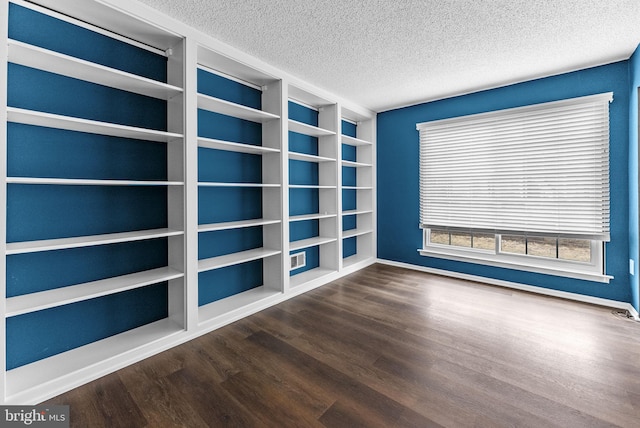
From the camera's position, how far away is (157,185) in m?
2.25

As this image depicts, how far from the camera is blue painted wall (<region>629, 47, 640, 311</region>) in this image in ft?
8.24

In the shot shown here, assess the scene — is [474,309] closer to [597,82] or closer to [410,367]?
[410,367]

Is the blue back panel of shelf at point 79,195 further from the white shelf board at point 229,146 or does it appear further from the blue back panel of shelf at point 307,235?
the blue back panel of shelf at point 307,235

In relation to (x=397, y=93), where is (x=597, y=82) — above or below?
below

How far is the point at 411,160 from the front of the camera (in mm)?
4168

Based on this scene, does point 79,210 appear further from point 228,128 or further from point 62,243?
point 228,128

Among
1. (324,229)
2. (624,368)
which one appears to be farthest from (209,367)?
(624,368)

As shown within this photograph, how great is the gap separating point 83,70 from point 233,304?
6.94ft

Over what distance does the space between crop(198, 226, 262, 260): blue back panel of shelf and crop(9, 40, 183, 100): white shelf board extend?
4.12 feet

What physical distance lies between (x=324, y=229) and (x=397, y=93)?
207 cm

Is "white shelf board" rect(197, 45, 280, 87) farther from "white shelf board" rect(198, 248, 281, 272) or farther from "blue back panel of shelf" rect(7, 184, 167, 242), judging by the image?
"white shelf board" rect(198, 248, 281, 272)

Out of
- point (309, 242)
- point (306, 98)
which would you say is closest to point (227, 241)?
point (309, 242)

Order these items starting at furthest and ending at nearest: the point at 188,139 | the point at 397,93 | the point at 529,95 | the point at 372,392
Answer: the point at 397,93 → the point at 529,95 → the point at 188,139 → the point at 372,392

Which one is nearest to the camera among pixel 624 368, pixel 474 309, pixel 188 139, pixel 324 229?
pixel 624 368
